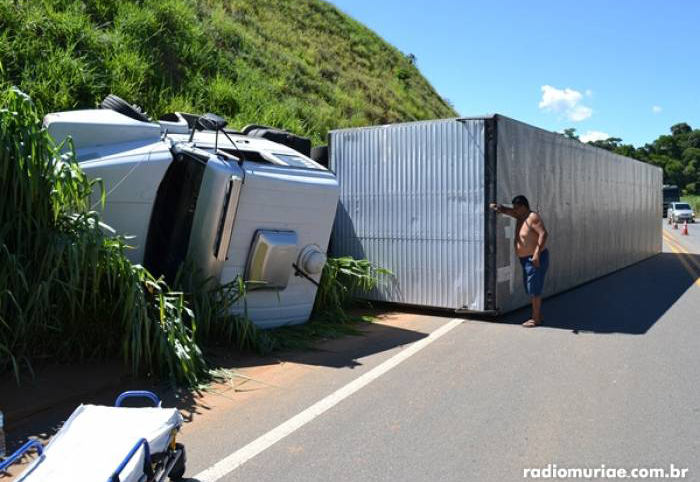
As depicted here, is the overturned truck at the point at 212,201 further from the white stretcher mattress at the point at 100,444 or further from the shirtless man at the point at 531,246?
the white stretcher mattress at the point at 100,444

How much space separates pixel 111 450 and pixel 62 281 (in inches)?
98.2

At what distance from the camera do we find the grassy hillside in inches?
379

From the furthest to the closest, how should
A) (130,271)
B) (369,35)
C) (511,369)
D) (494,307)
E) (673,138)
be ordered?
(673,138) < (369,35) < (494,307) < (511,369) < (130,271)

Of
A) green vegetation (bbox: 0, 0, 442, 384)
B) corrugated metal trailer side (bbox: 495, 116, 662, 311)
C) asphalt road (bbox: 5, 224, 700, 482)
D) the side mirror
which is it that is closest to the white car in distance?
corrugated metal trailer side (bbox: 495, 116, 662, 311)

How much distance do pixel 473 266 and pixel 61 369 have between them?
530 cm

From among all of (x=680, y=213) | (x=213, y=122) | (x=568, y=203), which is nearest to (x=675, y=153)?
(x=680, y=213)

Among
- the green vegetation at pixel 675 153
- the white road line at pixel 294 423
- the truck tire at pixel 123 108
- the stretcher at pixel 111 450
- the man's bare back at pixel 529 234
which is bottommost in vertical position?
the white road line at pixel 294 423

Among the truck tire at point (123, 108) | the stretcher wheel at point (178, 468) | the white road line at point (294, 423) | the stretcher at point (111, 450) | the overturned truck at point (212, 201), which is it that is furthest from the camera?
the truck tire at point (123, 108)

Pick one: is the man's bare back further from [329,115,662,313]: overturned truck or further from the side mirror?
the side mirror

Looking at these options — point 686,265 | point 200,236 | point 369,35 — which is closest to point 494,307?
point 200,236

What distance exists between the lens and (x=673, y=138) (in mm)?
92188

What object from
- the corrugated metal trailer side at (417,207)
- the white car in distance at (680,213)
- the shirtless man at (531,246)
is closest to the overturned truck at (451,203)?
the corrugated metal trailer side at (417,207)

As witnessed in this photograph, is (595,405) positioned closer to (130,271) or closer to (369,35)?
(130,271)

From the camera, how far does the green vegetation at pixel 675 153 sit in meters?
83.0
